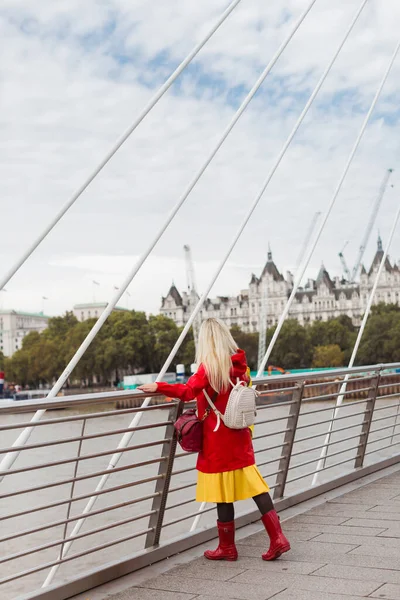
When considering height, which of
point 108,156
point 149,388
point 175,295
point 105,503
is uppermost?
point 175,295

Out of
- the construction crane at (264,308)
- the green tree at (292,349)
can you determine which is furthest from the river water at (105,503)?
the construction crane at (264,308)

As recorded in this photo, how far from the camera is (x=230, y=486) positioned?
13.0 feet

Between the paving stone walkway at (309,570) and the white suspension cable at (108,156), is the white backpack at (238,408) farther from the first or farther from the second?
the white suspension cable at (108,156)

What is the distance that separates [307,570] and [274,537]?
0.23 m

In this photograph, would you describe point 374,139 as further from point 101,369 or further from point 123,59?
point 101,369

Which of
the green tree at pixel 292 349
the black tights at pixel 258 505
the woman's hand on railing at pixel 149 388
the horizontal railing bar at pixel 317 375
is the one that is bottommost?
the black tights at pixel 258 505

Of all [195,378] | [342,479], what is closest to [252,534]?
[195,378]

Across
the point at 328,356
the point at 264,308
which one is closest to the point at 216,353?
the point at 328,356

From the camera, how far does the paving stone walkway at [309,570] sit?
11.6 ft

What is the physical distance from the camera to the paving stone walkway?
3.55 metres

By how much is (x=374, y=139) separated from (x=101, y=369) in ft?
245

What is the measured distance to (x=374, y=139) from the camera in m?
10.8

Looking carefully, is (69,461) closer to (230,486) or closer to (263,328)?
(230,486)

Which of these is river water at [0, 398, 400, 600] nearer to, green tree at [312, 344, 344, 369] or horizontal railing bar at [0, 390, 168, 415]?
horizontal railing bar at [0, 390, 168, 415]
